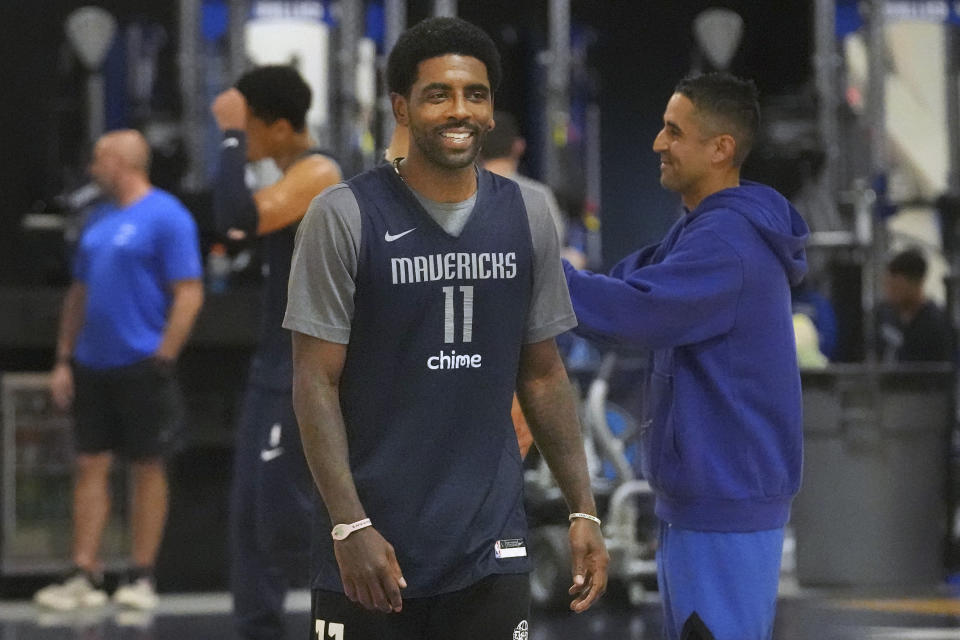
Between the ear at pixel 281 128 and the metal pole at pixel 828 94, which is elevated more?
the metal pole at pixel 828 94

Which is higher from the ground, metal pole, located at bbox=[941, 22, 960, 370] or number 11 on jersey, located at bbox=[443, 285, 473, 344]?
metal pole, located at bbox=[941, 22, 960, 370]

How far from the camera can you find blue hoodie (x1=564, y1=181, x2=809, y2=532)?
3137 millimetres

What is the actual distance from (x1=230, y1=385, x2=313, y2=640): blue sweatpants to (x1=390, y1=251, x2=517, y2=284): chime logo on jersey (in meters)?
1.62

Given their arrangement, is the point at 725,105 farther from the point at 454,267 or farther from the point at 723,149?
the point at 454,267

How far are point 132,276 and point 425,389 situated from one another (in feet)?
12.8

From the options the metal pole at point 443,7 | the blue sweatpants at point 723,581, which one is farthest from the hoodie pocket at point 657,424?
the metal pole at point 443,7

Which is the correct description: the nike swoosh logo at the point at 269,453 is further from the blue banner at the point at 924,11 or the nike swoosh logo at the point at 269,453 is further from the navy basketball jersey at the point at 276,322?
the blue banner at the point at 924,11

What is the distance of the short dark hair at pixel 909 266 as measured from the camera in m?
7.80

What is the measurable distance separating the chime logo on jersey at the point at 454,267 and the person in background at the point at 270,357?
5.21ft

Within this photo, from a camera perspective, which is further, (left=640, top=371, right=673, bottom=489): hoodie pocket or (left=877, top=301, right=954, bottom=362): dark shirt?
(left=877, top=301, right=954, bottom=362): dark shirt

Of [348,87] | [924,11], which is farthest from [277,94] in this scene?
[924,11]

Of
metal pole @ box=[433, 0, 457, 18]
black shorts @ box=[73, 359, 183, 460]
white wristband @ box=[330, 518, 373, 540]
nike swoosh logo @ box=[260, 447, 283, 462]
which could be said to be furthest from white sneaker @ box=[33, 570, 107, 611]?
white wristband @ box=[330, 518, 373, 540]

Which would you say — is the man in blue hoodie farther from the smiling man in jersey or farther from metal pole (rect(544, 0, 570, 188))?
metal pole (rect(544, 0, 570, 188))

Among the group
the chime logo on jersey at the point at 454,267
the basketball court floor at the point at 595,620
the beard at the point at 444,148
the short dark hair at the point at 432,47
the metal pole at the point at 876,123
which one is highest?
the metal pole at the point at 876,123
